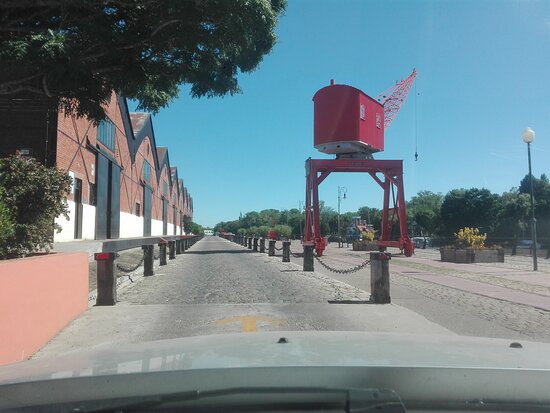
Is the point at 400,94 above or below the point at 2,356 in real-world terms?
above

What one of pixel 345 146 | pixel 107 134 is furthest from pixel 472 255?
pixel 107 134

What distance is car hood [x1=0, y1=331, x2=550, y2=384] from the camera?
8.64ft

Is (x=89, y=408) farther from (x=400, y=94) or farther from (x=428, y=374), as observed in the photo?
(x=400, y=94)

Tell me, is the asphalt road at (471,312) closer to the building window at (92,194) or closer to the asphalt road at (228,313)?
the asphalt road at (228,313)

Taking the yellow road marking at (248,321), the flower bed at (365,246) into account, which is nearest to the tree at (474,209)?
the flower bed at (365,246)

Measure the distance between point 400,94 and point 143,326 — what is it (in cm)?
5773

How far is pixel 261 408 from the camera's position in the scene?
2205mm

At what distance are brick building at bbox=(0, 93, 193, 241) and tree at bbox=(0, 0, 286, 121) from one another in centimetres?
206

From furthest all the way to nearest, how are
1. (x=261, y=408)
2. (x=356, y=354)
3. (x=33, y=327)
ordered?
(x=33, y=327) → (x=356, y=354) → (x=261, y=408)

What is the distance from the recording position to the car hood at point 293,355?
104 inches

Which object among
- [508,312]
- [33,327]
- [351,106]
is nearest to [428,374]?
A: [33,327]

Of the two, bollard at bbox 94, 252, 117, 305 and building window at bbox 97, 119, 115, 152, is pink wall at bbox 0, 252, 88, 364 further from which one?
building window at bbox 97, 119, 115, 152

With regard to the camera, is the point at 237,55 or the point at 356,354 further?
the point at 237,55

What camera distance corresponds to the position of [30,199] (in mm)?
9094
